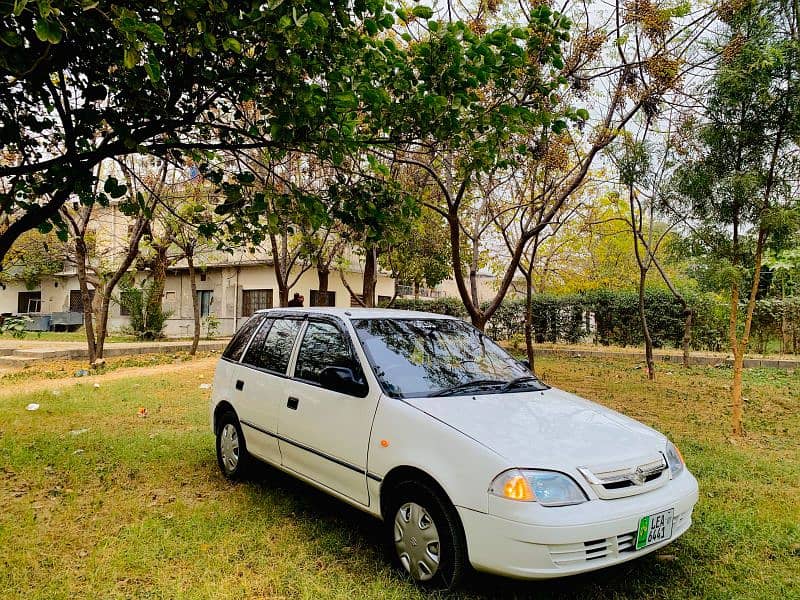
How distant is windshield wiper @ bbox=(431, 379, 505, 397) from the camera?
3617 millimetres

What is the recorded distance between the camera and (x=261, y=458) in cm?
462

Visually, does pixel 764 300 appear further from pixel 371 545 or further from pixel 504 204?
pixel 371 545

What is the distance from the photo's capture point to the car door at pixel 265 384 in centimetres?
444

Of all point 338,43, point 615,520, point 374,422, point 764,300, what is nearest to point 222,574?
point 374,422

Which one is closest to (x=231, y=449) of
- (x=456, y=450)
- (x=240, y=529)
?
(x=240, y=529)

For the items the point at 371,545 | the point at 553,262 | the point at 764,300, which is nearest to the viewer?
the point at 371,545

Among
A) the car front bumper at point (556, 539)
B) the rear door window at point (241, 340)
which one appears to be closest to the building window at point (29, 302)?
the rear door window at point (241, 340)

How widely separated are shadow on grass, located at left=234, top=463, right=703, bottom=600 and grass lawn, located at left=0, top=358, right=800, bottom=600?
12 millimetres

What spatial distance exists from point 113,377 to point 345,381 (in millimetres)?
10485

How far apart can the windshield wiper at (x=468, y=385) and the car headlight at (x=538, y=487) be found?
897 mm

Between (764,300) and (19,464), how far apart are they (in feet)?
57.2

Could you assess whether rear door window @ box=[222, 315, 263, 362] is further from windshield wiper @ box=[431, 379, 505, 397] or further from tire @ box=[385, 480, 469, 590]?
tire @ box=[385, 480, 469, 590]

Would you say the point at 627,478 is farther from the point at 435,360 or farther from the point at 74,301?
the point at 74,301

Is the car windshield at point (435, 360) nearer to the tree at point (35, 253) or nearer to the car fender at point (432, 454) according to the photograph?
the car fender at point (432, 454)
